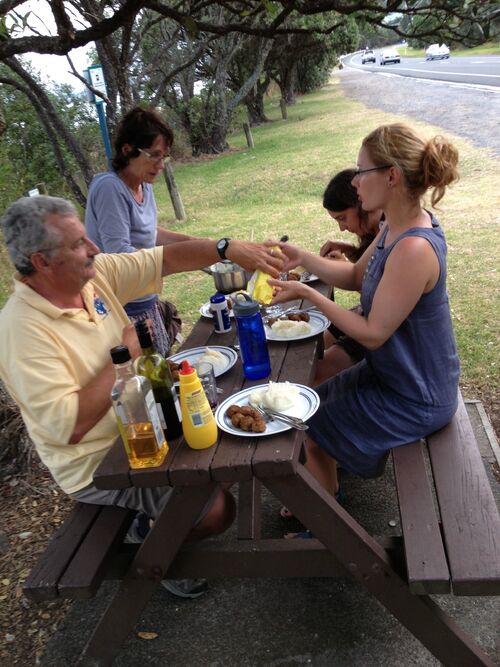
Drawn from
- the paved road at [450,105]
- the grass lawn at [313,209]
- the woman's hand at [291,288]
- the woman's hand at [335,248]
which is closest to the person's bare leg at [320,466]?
the woman's hand at [291,288]

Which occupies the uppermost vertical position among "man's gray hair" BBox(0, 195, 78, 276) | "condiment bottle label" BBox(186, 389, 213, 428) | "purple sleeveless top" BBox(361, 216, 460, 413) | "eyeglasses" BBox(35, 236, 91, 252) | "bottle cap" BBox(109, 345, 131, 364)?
"man's gray hair" BBox(0, 195, 78, 276)

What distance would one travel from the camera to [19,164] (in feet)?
31.5

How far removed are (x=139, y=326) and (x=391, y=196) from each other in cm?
117

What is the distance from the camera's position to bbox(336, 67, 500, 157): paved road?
40.6 ft

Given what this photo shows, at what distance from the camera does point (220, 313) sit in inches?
108

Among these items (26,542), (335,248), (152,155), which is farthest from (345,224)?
(26,542)

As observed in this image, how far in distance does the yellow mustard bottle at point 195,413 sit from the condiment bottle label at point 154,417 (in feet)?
0.26

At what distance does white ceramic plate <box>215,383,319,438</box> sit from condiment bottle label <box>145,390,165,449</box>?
210 mm

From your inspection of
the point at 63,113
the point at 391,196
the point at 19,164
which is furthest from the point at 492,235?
the point at 63,113

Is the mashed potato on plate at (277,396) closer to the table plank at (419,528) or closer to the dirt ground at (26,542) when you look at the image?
the table plank at (419,528)

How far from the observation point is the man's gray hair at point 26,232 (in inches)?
79.3

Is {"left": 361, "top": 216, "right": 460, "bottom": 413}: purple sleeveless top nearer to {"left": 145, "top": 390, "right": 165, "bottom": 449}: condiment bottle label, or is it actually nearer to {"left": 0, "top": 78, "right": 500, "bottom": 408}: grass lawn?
{"left": 145, "top": 390, "right": 165, "bottom": 449}: condiment bottle label

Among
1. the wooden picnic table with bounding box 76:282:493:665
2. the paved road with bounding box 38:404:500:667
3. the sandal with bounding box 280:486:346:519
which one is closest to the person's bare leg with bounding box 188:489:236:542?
the wooden picnic table with bounding box 76:282:493:665

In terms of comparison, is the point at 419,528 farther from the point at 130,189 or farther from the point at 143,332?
the point at 130,189
